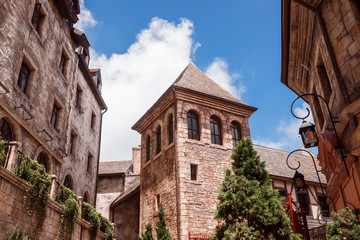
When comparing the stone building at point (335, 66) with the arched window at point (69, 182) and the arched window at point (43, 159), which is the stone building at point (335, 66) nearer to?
the arched window at point (43, 159)

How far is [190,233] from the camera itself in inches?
607

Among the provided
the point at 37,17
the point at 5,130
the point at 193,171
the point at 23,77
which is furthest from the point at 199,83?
the point at 5,130

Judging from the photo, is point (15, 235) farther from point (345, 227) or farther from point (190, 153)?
point (190, 153)

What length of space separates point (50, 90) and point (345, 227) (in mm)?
11264

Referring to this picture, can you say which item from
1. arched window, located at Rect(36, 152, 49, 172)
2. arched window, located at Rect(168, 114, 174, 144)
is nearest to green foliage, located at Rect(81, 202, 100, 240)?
arched window, located at Rect(36, 152, 49, 172)

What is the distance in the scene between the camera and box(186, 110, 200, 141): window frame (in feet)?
60.0

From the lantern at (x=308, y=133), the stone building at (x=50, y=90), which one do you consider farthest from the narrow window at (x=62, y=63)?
the lantern at (x=308, y=133)

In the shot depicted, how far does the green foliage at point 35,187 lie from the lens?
330 inches

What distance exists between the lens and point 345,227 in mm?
6250

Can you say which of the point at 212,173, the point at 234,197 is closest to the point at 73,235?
the point at 234,197

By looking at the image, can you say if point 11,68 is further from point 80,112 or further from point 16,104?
point 80,112

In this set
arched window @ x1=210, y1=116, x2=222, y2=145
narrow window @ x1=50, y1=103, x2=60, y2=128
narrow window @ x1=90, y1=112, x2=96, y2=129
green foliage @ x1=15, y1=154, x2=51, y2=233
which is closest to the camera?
green foliage @ x1=15, y1=154, x2=51, y2=233

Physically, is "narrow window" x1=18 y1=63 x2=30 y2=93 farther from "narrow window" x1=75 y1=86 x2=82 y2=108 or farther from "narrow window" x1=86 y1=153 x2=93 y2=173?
"narrow window" x1=86 y1=153 x2=93 y2=173

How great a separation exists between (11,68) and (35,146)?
287cm
